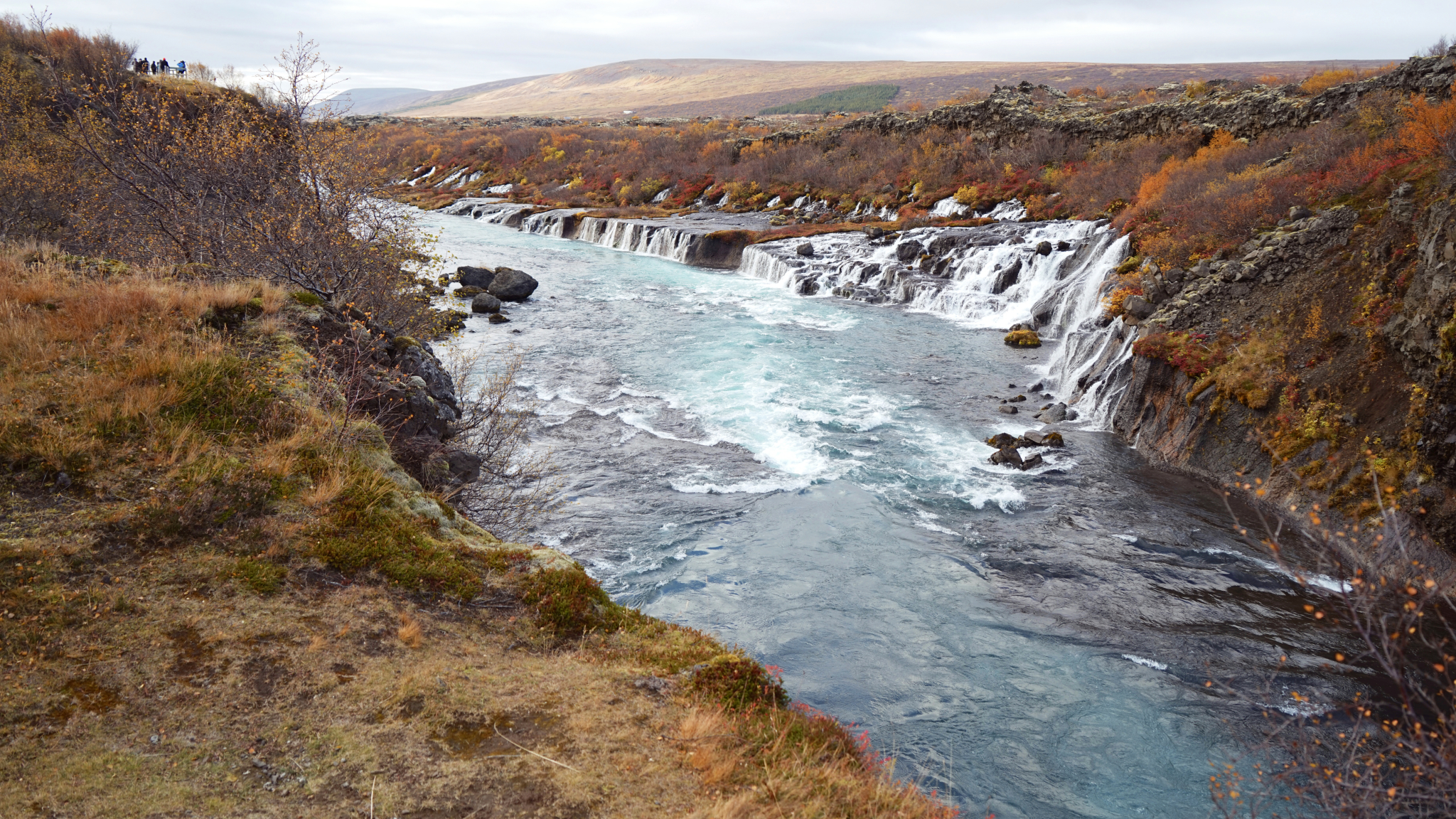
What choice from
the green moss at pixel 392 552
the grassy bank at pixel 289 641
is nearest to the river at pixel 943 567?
the grassy bank at pixel 289 641

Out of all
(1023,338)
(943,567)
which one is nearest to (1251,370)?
(943,567)

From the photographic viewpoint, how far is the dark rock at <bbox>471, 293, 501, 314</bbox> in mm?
30703

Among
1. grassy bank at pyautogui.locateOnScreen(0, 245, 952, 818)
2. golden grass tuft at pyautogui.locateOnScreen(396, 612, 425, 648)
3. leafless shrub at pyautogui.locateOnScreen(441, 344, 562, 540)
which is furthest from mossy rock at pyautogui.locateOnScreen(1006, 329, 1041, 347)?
golden grass tuft at pyautogui.locateOnScreen(396, 612, 425, 648)

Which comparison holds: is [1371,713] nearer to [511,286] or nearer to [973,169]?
[511,286]

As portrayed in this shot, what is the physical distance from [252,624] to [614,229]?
1839 inches

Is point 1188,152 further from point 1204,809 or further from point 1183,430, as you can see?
point 1204,809

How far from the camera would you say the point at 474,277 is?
33.8m

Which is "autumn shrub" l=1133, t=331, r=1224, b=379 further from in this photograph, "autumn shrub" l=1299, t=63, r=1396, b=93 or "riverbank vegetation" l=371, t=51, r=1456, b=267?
"autumn shrub" l=1299, t=63, r=1396, b=93

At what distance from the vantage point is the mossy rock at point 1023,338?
2545cm

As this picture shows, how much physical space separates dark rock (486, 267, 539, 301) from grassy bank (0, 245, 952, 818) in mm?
23453

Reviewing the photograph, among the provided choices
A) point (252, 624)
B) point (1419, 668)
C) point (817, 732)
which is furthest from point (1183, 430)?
point (252, 624)

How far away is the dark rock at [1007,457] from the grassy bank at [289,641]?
423 inches

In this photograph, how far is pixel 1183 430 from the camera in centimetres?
1652

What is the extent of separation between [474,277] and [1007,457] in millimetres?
25295
